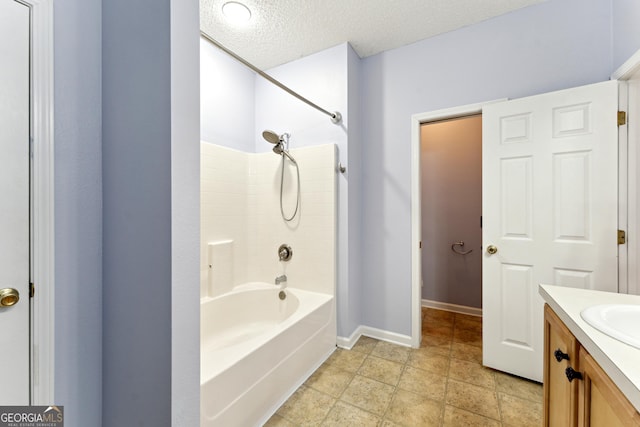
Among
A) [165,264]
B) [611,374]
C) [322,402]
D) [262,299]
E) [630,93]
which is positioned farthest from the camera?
[262,299]

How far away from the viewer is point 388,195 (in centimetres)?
239

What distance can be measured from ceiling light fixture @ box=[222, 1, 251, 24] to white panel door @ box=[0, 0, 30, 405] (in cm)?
130

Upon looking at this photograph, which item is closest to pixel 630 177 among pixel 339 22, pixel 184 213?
pixel 339 22

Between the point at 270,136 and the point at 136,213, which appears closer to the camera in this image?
the point at 136,213

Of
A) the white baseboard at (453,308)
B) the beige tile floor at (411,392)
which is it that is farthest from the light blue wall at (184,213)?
the white baseboard at (453,308)

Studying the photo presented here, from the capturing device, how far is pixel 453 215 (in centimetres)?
312

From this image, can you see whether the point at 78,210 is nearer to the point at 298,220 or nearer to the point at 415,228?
the point at 298,220

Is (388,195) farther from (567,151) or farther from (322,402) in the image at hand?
(322,402)

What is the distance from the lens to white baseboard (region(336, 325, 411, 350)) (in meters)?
2.24

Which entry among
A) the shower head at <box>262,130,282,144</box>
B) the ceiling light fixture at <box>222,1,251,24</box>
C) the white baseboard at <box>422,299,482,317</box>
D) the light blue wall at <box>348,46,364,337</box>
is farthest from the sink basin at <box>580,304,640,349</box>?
the ceiling light fixture at <box>222,1,251,24</box>

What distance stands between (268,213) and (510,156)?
6.83ft

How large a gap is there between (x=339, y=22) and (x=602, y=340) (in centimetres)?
241

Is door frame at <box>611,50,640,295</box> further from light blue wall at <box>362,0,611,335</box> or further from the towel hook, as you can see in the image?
the towel hook

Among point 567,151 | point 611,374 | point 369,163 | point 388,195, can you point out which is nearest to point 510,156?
point 567,151
